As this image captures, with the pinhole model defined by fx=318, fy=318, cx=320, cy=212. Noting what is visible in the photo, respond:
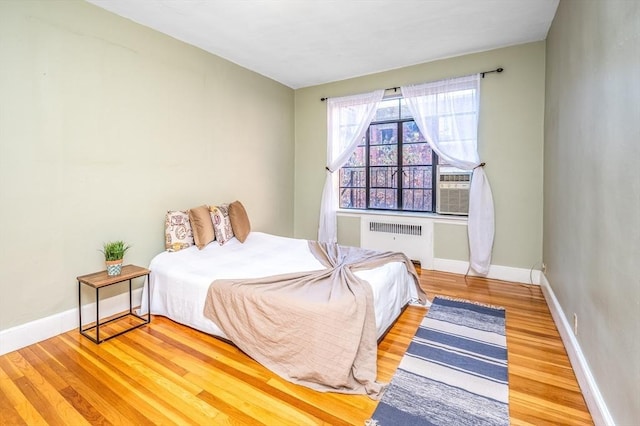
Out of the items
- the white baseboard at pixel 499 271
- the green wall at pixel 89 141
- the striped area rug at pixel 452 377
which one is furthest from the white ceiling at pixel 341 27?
the striped area rug at pixel 452 377

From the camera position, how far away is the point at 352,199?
16.3 ft

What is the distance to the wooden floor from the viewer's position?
1.63 m

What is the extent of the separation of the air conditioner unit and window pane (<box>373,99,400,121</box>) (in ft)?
3.34

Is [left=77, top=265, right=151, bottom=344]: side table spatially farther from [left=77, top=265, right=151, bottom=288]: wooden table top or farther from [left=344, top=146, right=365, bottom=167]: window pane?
[left=344, top=146, right=365, bottom=167]: window pane

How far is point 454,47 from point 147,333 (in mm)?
4175

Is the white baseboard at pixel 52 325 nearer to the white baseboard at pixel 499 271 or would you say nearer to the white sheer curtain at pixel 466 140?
the white baseboard at pixel 499 271

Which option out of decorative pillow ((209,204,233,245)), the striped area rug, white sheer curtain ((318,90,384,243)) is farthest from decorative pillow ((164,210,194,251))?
the striped area rug

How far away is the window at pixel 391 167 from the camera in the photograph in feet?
14.4

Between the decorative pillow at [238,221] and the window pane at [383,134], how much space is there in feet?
7.31

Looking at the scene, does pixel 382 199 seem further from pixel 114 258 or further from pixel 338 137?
pixel 114 258

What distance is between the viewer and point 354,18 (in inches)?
115

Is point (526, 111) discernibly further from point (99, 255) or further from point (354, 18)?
point (99, 255)

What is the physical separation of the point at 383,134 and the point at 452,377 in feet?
11.4

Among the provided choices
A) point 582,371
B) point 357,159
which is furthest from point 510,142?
point 582,371
